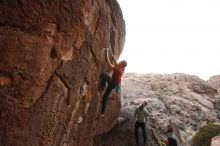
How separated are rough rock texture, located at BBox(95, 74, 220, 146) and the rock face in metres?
10.5

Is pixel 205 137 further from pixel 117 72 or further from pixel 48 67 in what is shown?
pixel 48 67

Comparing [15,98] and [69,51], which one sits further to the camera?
[69,51]

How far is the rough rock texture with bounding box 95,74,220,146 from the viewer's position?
2956 cm

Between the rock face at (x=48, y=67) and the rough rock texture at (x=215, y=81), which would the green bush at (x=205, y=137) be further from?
the rough rock texture at (x=215, y=81)

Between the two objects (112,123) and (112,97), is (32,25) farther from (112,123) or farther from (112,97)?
(112,123)

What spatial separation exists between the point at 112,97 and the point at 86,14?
7.17 meters

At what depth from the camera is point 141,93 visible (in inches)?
1344

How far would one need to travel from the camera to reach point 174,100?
3519cm

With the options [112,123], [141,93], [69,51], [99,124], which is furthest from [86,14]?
[141,93]

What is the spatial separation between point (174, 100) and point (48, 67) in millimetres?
28305

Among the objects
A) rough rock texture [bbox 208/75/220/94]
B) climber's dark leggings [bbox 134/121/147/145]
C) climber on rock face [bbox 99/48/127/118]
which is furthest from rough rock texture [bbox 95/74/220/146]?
rough rock texture [bbox 208/75/220/94]

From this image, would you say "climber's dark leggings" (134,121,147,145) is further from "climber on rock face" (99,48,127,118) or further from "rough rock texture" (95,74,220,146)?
"climber on rock face" (99,48,127,118)

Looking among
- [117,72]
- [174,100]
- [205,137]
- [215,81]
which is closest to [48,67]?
[117,72]

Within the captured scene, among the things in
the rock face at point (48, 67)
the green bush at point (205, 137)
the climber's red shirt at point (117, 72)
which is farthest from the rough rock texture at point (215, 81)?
the rock face at point (48, 67)
